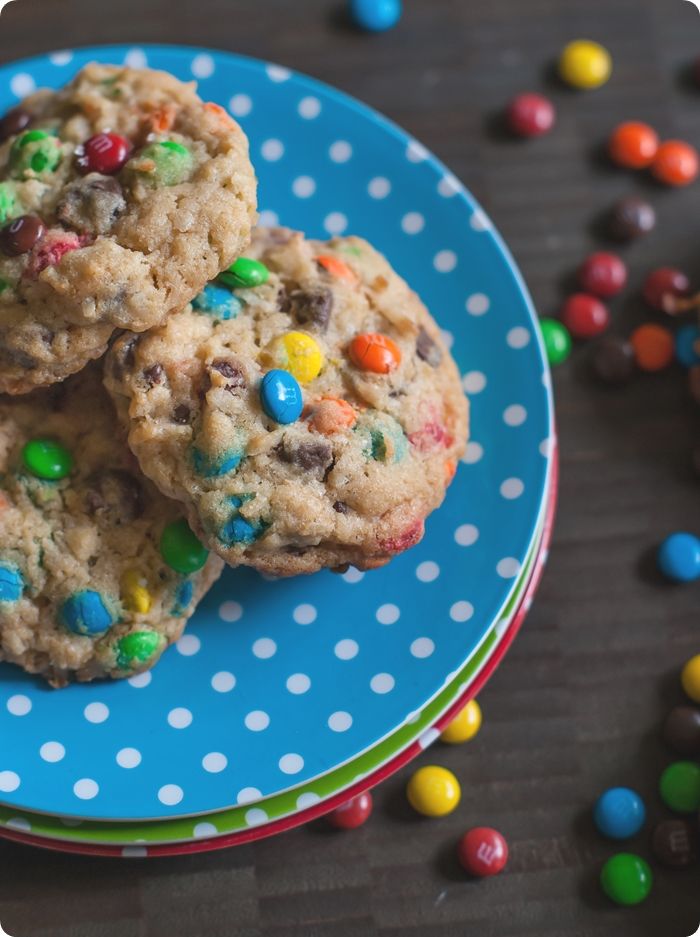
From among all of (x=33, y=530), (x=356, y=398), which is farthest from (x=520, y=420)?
(x=33, y=530)

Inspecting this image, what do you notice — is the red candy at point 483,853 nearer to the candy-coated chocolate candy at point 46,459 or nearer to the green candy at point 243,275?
the candy-coated chocolate candy at point 46,459

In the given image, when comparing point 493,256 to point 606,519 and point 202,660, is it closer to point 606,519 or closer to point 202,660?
point 606,519

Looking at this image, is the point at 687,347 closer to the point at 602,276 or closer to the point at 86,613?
the point at 602,276

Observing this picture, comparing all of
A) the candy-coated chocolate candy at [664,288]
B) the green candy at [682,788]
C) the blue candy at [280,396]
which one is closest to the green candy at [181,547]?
the blue candy at [280,396]

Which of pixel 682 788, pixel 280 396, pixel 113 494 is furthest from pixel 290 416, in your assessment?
pixel 682 788

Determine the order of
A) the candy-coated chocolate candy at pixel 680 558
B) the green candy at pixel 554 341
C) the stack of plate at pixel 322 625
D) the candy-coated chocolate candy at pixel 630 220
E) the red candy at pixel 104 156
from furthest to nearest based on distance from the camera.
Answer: the candy-coated chocolate candy at pixel 630 220
the green candy at pixel 554 341
the candy-coated chocolate candy at pixel 680 558
the stack of plate at pixel 322 625
the red candy at pixel 104 156

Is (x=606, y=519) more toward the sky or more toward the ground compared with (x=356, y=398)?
more toward the ground

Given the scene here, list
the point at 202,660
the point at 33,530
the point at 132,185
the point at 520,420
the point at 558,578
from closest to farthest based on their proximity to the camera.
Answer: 1. the point at 132,185
2. the point at 33,530
3. the point at 202,660
4. the point at 520,420
5. the point at 558,578
